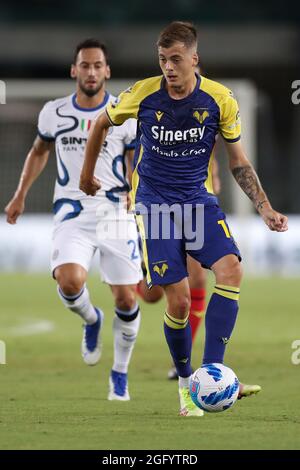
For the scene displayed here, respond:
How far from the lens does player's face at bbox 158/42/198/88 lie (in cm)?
648

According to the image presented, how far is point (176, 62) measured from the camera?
6.50 m

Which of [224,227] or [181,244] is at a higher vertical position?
[224,227]

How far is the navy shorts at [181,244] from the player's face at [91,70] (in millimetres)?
1802

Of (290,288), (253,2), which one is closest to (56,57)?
(253,2)

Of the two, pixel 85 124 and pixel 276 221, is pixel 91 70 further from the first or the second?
pixel 276 221

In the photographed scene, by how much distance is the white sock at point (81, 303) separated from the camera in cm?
816

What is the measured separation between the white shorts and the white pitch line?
4011mm

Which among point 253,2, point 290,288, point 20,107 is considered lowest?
point 290,288

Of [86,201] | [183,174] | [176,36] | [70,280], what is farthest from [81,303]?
[176,36]

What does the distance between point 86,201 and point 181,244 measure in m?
1.73

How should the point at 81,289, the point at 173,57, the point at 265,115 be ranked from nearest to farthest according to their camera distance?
the point at 173,57
the point at 81,289
the point at 265,115
